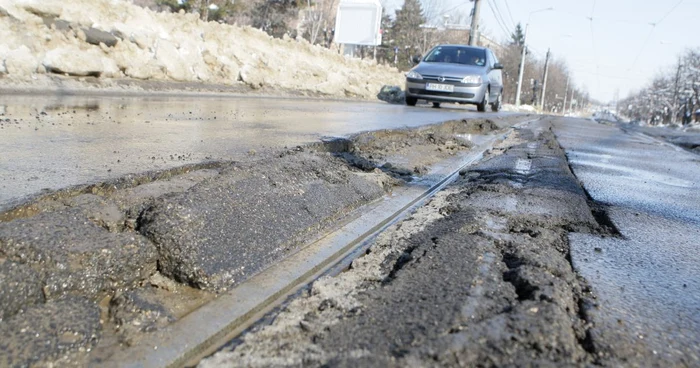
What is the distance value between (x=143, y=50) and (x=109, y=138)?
9211mm

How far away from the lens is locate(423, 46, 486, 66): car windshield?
1329 cm

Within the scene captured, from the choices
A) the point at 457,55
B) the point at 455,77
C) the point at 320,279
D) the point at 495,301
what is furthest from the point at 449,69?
the point at 495,301

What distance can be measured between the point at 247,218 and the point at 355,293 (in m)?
0.68

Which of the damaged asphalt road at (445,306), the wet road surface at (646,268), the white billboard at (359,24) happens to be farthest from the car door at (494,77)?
the white billboard at (359,24)

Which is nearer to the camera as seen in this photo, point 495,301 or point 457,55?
point 495,301

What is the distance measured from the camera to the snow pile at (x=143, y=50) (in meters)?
9.61

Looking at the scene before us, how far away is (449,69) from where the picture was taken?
1262 centimetres

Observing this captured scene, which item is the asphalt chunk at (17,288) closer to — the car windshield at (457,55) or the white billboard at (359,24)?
the car windshield at (457,55)

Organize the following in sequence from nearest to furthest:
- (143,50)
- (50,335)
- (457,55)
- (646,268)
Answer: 1. (50,335)
2. (646,268)
3. (143,50)
4. (457,55)

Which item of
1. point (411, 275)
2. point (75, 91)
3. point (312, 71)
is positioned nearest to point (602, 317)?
point (411, 275)

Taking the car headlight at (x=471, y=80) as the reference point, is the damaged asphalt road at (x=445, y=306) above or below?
below

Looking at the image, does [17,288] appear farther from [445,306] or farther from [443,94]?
[443,94]

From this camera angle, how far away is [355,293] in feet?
5.56

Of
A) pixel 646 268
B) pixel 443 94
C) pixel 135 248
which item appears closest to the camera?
pixel 135 248
